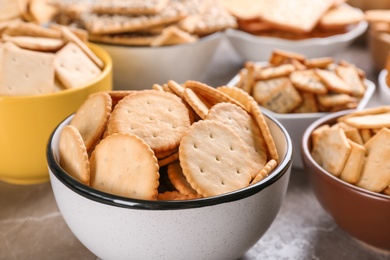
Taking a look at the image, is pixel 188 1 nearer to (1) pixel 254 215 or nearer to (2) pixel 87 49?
(2) pixel 87 49

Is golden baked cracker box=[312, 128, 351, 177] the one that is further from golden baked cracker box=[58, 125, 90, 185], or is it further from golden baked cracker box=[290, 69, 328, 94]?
golden baked cracker box=[58, 125, 90, 185]

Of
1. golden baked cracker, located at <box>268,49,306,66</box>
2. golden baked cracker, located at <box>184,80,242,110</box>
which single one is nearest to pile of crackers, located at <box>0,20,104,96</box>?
golden baked cracker, located at <box>184,80,242,110</box>

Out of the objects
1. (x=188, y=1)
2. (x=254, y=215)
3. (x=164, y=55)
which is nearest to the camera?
(x=254, y=215)

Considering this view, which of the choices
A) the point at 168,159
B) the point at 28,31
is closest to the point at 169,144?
the point at 168,159

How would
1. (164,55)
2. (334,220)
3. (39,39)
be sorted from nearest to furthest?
1. (334,220)
2. (39,39)
3. (164,55)

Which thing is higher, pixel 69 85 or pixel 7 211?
pixel 69 85

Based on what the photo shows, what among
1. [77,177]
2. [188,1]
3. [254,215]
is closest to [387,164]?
[254,215]

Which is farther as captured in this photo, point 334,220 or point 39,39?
point 39,39

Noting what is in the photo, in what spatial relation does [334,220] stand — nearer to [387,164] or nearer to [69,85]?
[387,164]

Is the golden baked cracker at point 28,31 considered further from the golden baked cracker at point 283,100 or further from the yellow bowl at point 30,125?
the golden baked cracker at point 283,100
